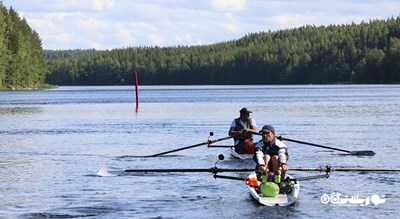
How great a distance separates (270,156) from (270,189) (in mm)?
1574

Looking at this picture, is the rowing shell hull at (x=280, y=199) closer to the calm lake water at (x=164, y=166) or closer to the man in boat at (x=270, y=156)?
the calm lake water at (x=164, y=166)

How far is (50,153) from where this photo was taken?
150 feet

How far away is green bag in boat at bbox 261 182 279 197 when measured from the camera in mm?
26156

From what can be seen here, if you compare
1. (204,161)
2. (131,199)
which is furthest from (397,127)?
(131,199)

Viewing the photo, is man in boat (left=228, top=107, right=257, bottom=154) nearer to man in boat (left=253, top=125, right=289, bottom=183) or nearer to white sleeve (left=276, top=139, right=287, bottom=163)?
man in boat (left=253, top=125, right=289, bottom=183)

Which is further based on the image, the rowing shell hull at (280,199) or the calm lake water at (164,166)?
the calm lake water at (164,166)

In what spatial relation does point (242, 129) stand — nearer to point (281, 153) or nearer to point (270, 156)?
point (270, 156)

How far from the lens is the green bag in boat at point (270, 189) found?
26156mm

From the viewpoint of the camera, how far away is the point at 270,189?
26.2 meters

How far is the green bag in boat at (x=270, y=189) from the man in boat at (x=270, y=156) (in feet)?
1.43

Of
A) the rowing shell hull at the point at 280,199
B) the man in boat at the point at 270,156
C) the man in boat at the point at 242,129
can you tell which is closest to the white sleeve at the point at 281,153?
the man in boat at the point at 270,156

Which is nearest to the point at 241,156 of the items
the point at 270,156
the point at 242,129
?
the point at 242,129

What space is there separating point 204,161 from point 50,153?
9059 millimetres

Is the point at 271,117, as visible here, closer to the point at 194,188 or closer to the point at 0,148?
the point at 0,148
